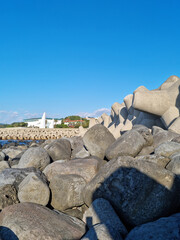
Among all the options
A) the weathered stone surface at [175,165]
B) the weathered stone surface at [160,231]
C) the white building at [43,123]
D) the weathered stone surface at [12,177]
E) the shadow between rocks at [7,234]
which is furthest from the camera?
the white building at [43,123]

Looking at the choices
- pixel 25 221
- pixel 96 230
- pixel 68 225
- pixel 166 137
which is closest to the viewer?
pixel 96 230

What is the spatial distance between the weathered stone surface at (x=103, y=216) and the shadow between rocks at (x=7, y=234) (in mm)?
1017

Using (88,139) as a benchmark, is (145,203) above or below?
below

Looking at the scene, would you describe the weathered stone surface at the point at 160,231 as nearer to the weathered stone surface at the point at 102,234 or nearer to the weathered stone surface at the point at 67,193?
the weathered stone surface at the point at 102,234

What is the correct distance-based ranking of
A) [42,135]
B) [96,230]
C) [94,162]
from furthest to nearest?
[42,135] < [94,162] < [96,230]

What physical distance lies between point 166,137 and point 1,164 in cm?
438

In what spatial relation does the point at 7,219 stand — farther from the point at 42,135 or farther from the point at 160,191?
the point at 42,135

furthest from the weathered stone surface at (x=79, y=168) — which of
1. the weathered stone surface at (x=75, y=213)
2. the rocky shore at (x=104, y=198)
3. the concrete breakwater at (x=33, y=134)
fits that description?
the concrete breakwater at (x=33, y=134)

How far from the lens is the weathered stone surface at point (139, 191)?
10.0ft

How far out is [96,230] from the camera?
100 inches

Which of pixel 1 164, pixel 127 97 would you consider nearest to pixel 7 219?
pixel 1 164

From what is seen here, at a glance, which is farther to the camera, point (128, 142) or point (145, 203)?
point (128, 142)

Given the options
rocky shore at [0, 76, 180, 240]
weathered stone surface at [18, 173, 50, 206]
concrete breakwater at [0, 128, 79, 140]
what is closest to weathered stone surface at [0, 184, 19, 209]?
rocky shore at [0, 76, 180, 240]

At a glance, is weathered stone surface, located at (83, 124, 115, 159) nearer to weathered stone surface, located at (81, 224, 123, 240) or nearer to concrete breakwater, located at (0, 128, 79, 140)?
weathered stone surface, located at (81, 224, 123, 240)
